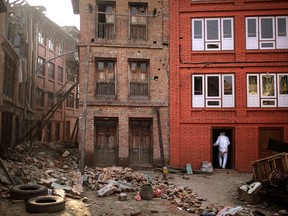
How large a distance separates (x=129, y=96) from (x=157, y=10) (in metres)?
5.21

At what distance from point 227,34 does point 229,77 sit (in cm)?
248

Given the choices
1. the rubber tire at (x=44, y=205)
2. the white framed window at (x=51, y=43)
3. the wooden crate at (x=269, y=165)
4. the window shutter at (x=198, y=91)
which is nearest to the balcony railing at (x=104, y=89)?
the window shutter at (x=198, y=91)

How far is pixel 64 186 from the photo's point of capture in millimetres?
10594

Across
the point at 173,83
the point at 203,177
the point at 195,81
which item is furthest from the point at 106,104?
the point at 203,177

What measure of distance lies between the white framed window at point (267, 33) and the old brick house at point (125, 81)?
4836mm

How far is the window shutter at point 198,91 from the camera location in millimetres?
15789

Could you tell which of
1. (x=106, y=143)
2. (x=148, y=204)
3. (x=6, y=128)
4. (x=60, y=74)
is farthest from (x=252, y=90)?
(x=60, y=74)

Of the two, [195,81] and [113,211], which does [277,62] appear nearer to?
[195,81]

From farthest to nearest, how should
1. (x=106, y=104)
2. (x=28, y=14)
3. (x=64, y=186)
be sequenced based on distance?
(x=28, y=14)
(x=106, y=104)
(x=64, y=186)

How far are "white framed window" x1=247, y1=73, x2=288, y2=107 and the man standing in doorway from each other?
7.77 feet

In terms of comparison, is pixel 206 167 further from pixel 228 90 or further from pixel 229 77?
pixel 229 77

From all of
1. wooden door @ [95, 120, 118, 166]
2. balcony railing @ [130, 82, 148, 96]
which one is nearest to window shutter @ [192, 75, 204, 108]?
balcony railing @ [130, 82, 148, 96]

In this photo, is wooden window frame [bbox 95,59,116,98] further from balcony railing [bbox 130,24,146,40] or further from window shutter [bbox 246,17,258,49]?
window shutter [bbox 246,17,258,49]

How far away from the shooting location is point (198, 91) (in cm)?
1584
